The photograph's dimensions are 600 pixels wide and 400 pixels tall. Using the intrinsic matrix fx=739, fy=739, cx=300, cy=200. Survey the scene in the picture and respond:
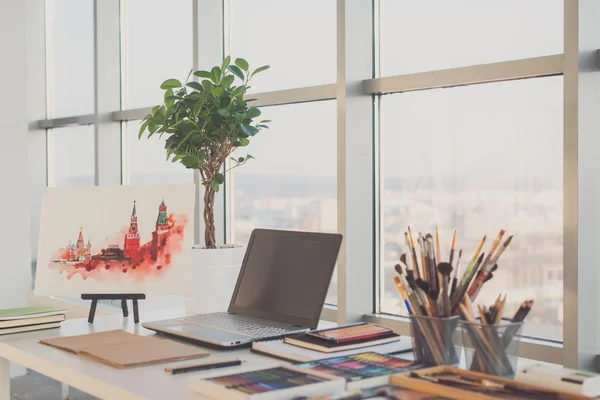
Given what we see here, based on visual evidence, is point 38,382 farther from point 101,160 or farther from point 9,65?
point 9,65

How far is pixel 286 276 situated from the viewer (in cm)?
214

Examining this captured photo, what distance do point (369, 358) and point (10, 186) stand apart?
320cm

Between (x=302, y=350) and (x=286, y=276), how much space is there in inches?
14.5

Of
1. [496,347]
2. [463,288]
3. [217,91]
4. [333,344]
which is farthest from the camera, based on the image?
[217,91]

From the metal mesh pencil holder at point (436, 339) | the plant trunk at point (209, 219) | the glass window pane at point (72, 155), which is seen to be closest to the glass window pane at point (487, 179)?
the plant trunk at point (209, 219)

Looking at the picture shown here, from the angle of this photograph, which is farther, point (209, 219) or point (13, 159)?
point (13, 159)

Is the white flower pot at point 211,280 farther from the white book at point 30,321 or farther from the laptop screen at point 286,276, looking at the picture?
the white book at point 30,321

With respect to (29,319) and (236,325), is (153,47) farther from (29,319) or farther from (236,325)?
(236,325)

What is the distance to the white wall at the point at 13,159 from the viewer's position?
425 cm

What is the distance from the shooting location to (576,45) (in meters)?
2.34

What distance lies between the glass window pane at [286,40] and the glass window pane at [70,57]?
180cm

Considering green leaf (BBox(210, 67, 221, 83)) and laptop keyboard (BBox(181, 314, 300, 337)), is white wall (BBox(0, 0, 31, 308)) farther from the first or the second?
laptop keyboard (BBox(181, 314, 300, 337))

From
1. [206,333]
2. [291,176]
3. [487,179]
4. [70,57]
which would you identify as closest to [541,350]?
[487,179]

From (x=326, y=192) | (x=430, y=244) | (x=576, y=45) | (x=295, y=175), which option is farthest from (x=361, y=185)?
(x=430, y=244)
